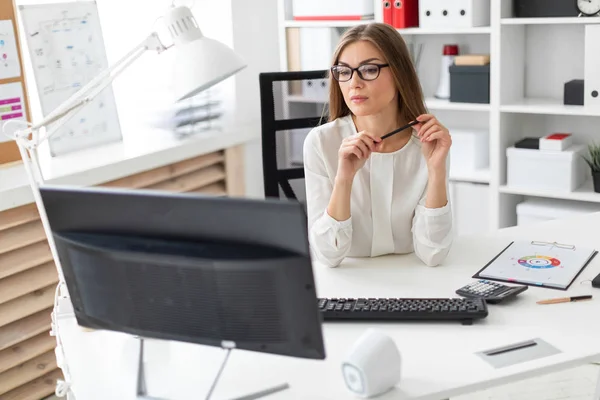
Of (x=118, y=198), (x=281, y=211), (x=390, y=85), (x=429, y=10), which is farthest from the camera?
(x=429, y=10)

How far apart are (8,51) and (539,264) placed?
1952 millimetres

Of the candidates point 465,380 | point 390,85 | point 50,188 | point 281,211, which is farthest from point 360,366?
point 390,85

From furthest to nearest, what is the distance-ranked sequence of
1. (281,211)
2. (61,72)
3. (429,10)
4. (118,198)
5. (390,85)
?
1. (429,10)
2. (61,72)
3. (390,85)
4. (118,198)
5. (281,211)

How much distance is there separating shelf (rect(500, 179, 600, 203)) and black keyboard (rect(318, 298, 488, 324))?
1750mm

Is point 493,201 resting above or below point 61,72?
below

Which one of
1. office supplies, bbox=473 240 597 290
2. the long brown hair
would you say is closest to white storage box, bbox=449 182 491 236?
office supplies, bbox=473 240 597 290

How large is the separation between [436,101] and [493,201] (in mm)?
503

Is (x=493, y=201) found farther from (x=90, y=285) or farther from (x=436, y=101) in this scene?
(x=90, y=285)

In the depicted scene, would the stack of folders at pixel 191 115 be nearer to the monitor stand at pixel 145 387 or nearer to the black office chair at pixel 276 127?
the black office chair at pixel 276 127

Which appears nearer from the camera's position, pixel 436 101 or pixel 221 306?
pixel 221 306

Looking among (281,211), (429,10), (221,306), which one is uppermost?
(429,10)

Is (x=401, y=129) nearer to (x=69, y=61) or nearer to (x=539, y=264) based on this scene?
(x=539, y=264)

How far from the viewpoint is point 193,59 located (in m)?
1.72

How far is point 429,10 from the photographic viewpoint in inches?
137
